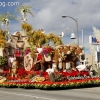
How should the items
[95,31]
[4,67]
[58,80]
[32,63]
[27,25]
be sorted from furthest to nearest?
[27,25] < [4,67] < [32,63] < [58,80] < [95,31]

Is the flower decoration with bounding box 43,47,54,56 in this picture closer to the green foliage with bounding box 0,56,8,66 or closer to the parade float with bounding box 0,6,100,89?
the parade float with bounding box 0,6,100,89

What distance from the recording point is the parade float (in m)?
19.8

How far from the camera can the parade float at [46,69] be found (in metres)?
19.8

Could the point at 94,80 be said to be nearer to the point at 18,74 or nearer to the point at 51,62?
the point at 51,62

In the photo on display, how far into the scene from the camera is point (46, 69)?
2392cm

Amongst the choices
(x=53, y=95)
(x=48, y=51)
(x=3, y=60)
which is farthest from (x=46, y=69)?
(x=53, y=95)

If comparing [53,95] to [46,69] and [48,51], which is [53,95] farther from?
[46,69]

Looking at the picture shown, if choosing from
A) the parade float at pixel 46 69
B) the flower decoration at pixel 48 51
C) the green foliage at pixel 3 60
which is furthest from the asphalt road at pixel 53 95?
the green foliage at pixel 3 60

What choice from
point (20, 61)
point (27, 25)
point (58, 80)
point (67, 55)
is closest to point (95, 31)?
point (58, 80)

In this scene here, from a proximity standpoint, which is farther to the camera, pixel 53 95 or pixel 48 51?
pixel 48 51

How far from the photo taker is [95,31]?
48.3 feet

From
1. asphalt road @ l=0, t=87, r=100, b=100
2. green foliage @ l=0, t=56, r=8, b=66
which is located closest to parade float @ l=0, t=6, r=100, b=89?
green foliage @ l=0, t=56, r=8, b=66

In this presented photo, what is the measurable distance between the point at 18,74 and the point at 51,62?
9.34ft

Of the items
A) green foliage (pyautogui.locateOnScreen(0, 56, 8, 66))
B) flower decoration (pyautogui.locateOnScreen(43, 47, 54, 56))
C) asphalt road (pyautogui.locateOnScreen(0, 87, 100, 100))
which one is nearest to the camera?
asphalt road (pyautogui.locateOnScreen(0, 87, 100, 100))
